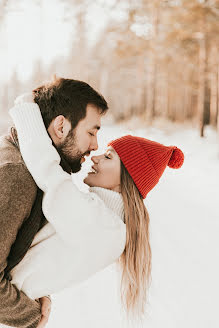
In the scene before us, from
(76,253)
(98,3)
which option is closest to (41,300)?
(76,253)

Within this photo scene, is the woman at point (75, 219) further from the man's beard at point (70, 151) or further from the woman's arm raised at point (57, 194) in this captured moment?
the man's beard at point (70, 151)

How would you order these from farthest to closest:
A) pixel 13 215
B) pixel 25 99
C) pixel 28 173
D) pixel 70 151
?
pixel 70 151 → pixel 25 99 → pixel 28 173 → pixel 13 215

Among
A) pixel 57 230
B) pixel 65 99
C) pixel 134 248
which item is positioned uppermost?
pixel 65 99

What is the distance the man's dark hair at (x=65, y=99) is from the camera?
2.07m

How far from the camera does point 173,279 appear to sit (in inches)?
154

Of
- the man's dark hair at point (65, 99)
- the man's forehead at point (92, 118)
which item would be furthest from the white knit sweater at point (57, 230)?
the man's forehead at point (92, 118)

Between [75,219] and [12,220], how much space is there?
0.38 metres

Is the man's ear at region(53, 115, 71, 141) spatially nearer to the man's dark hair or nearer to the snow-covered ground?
the man's dark hair

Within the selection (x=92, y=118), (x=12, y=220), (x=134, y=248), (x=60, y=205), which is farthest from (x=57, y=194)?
(x=134, y=248)

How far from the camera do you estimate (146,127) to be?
53.7 ft

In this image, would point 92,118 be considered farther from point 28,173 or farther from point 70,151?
point 28,173

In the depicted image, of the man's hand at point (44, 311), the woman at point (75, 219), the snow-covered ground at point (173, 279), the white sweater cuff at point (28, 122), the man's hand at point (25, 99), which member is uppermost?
the man's hand at point (25, 99)

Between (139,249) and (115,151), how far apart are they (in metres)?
0.73

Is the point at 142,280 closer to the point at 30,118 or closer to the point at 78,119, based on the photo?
the point at 78,119
